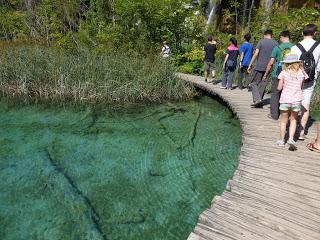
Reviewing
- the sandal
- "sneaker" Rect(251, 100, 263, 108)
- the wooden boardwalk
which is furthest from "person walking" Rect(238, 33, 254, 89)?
the sandal

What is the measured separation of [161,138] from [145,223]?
321 cm

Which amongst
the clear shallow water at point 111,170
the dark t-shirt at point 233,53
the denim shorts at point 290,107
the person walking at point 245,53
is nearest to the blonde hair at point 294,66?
the denim shorts at point 290,107

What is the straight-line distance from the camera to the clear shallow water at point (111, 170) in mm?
4461

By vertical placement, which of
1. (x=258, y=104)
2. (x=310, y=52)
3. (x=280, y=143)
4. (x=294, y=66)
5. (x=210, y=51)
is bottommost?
(x=258, y=104)

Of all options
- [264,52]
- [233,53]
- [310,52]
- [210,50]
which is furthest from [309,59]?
[210,50]

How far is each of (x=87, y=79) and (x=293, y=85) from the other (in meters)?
6.46

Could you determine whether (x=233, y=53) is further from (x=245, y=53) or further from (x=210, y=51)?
(x=210, y=51)

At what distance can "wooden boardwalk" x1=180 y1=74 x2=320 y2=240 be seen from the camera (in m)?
3.21

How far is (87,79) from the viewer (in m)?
9.86

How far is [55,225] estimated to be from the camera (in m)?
4.42

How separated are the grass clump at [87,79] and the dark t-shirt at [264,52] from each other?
128 inches

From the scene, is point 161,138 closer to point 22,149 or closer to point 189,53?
point 22,149

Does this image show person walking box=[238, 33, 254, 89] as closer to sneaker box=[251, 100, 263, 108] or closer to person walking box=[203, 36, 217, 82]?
person walking box=[203, 36, 217, 82]

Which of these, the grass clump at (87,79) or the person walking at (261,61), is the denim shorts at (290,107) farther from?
the grass clump at (87,79)
